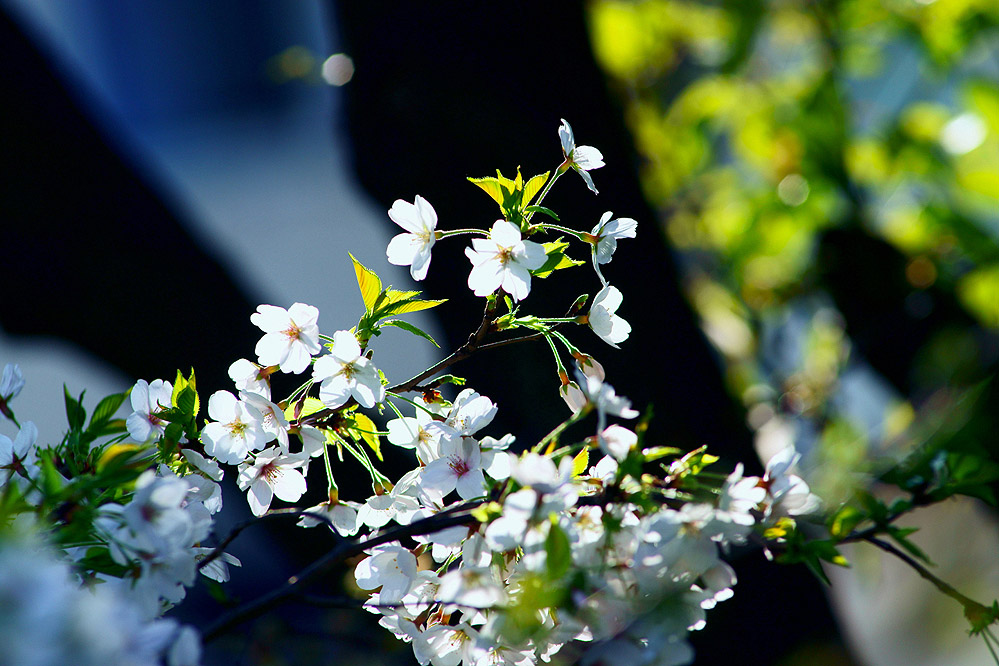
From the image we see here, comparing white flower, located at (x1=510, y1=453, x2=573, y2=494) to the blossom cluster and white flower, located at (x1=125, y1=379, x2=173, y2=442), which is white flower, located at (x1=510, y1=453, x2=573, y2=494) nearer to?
the blossom cluster

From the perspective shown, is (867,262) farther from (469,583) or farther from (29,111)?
(29,111)

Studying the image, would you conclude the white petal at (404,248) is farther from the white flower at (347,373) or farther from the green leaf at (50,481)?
Result: the green leaf at (50,481)

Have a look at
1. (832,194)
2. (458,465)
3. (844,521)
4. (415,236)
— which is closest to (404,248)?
(415,236)

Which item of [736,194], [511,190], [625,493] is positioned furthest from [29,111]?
[736,194]

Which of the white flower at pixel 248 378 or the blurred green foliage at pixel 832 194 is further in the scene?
the blurred green foliage at pixel 832 194

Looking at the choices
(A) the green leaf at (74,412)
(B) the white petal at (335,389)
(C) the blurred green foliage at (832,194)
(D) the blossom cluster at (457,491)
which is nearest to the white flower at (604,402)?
(D) the blossom cluster at (457,491)

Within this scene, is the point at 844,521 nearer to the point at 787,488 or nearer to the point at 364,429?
the point at 787,488
